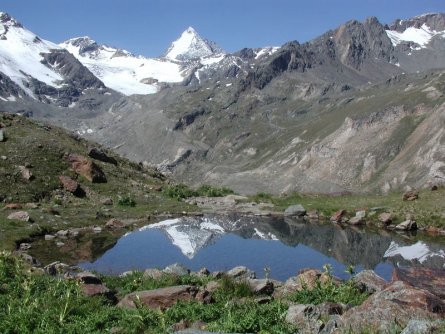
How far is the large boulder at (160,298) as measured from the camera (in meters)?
17.1

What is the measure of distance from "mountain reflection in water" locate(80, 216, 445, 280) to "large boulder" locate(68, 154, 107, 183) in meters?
10.1

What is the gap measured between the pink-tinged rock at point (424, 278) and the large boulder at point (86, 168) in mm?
35256

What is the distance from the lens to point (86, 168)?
161ft

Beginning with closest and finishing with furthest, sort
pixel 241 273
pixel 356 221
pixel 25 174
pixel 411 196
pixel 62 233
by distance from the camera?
pixel 241 273
pixel 62 233
pixel 356 221
pixel 25 174
pixel 411 196

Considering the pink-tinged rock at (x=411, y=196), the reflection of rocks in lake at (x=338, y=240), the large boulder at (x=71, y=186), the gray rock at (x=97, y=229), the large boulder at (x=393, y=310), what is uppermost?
the large boulder at (x=71, y=186)

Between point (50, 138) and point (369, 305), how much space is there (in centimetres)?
4518

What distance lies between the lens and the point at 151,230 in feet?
129

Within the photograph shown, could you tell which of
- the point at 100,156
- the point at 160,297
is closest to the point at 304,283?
the point at 160,297

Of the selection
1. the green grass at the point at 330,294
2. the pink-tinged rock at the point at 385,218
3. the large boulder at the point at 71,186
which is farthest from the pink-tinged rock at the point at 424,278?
the large boulder at the point at 71,186

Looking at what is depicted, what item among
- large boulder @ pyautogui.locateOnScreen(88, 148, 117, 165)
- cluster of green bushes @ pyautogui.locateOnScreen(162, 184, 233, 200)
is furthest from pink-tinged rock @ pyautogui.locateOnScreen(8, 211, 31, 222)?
large boulder @ pyautogui.locateOnScreen(88, 148, 117, 165)

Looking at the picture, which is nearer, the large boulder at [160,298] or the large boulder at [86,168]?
the large boulder at [160,298]

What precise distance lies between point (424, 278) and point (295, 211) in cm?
2899

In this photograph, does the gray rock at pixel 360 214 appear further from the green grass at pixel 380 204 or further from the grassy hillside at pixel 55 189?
the grassy hillside at pixel 55 189

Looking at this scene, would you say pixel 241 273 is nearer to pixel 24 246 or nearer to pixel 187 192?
pixel 24 246
